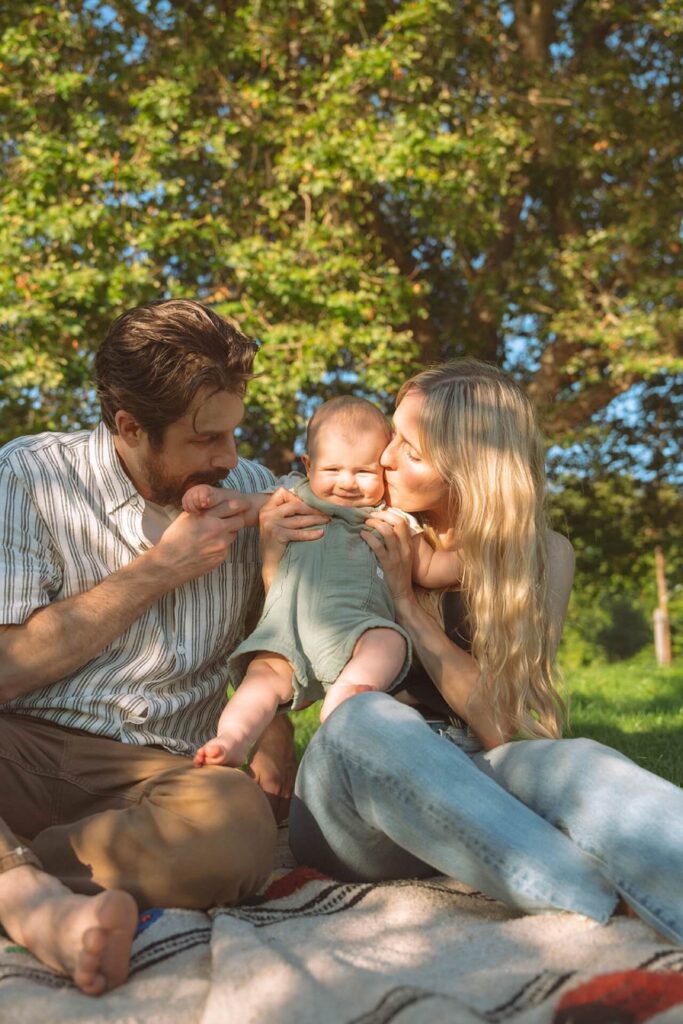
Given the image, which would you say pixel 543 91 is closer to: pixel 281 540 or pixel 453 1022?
pixel 281 540

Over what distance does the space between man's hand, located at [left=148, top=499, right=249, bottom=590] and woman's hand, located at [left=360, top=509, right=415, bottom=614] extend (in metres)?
0.39

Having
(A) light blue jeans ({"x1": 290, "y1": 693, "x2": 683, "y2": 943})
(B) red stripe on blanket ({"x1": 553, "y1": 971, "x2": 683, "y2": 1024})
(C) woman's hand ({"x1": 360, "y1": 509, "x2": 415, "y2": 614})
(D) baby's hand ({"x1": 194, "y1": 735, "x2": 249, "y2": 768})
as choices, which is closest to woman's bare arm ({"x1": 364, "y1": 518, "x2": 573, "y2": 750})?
(C) woman's hand ({"x1": 360, "y1": 509, "x2": 415, "y2": 614})

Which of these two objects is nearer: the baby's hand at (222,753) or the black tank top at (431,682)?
the baby's hand at (222,753)

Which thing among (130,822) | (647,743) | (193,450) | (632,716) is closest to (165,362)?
(193,450)

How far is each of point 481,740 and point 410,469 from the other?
0.78 meters

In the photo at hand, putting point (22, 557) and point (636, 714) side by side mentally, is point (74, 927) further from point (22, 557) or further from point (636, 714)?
point (636, 714)

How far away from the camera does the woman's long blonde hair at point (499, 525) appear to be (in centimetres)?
303

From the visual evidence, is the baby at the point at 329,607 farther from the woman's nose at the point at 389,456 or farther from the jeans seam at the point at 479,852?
the jeans seam at the point at 479,852

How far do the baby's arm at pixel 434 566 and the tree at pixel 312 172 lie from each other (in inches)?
235

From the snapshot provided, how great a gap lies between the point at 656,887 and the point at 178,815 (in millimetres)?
1041

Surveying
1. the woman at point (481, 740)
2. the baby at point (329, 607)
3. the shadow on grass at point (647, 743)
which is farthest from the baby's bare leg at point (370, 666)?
the shadow on grass at point (647, 743)

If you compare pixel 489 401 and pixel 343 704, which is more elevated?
pixel 489 401

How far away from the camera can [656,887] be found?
234 cm

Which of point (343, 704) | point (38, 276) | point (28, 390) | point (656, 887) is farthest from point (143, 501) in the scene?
point (28, 390)
